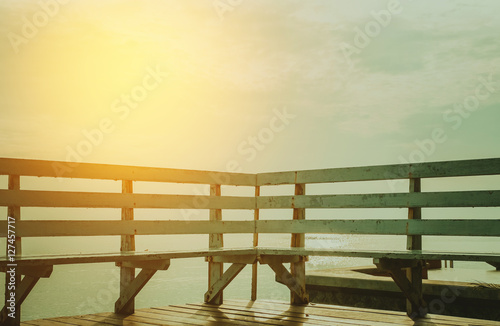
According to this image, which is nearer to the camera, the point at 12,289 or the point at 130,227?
the point at 12,289

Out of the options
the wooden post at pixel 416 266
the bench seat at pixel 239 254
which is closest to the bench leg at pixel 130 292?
the bench seat at pixel 239 254

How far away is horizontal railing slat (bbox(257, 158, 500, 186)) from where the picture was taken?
6.19m

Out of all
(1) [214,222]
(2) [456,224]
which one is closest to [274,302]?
(1) [214,222]

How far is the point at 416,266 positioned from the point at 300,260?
1.59 metres

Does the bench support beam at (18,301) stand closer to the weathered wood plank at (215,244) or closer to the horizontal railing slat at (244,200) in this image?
the horizontal railing slat at (244,200)

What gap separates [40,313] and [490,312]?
93.2ft

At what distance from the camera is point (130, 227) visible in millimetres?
6516

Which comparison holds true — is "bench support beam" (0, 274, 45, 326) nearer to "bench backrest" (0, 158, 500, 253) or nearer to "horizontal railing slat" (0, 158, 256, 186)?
"bench backrest" (0, 158, 500, 253)

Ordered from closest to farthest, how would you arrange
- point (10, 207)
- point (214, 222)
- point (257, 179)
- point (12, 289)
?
point (12, 289), point (10, 207), point (214, 222), point (257, 179)

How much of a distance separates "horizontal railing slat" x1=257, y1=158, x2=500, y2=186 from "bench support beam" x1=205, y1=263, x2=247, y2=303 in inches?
49.7

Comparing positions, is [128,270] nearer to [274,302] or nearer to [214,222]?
[214,222]

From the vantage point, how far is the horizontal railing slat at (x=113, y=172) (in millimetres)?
5789

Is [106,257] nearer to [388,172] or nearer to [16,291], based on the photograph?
[16,291]

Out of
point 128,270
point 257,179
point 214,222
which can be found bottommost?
point 128,270
